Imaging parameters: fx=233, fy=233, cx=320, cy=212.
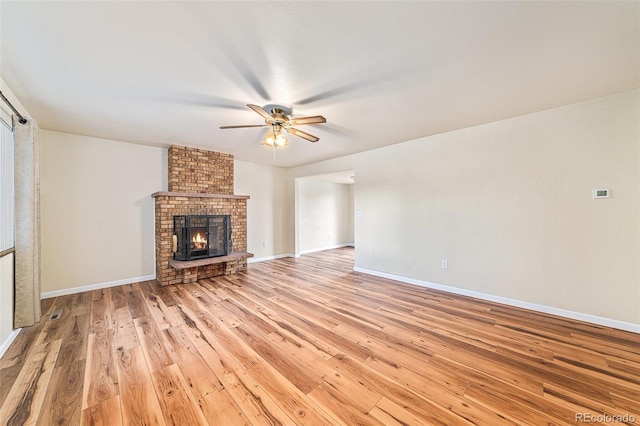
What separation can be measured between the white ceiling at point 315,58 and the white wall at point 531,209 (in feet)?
1.26

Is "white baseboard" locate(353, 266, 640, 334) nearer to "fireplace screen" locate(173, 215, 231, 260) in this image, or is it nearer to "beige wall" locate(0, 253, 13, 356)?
"fireplace screen" locate(173, 215, 231, 260)

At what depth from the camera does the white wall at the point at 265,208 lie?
5.86 meters

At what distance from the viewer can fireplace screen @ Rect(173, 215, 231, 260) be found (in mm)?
4324

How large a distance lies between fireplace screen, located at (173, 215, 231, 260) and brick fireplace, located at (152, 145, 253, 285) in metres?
0.10

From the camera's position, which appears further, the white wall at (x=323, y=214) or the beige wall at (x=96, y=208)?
the white wall at (x=323, y=214)

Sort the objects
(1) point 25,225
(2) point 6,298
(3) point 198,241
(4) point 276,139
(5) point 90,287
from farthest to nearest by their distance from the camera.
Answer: (3) point 198,241, (5) point 90,287, (4) point 276,139, (1) point 25,225, (2) point 6,298

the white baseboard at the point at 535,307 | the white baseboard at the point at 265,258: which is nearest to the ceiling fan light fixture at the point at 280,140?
the white baseboard at the point at 535,307

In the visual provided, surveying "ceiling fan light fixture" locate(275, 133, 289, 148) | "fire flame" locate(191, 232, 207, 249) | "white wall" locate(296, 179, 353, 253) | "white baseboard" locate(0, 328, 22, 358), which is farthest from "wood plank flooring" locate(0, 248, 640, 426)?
"white wall" locate(296, 179, 353, 253)

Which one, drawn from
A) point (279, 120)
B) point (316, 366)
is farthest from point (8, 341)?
point (279, 120)

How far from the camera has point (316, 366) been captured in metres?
1.95

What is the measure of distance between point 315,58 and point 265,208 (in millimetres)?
4723

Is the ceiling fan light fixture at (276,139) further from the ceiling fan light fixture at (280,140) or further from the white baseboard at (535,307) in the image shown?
the white baseboard at (535,307)

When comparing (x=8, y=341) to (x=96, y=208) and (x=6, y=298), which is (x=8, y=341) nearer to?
(x=6, y=298)

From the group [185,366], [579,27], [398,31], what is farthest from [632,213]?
[185,366]
